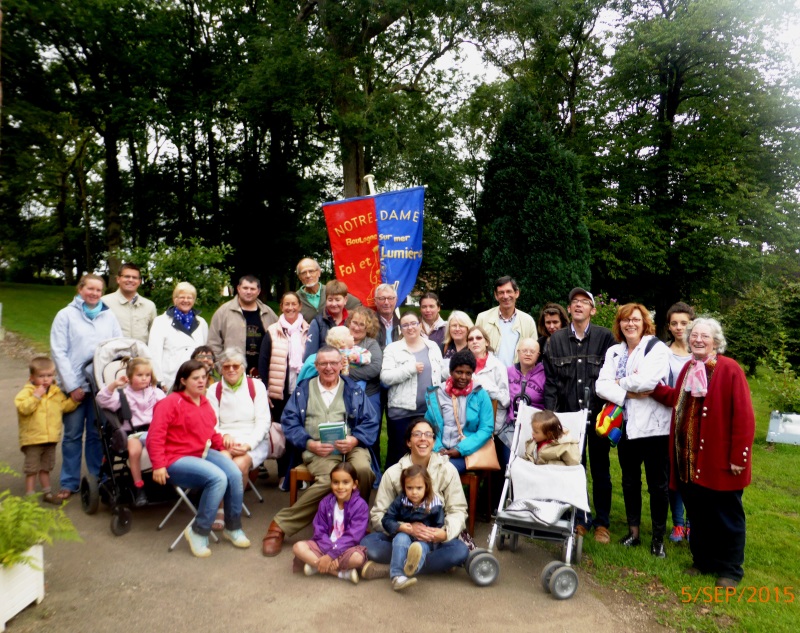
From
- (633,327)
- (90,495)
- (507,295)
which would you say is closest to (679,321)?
(633,327)

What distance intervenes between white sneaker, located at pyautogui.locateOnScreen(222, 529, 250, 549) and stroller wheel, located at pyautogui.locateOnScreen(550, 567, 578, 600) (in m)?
2.26

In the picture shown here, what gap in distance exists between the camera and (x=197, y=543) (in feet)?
15.0

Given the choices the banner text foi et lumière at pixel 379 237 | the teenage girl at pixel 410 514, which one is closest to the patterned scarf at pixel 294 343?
the banner text foi et lumière at pixel 379 237

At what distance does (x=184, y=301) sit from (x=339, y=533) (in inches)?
110

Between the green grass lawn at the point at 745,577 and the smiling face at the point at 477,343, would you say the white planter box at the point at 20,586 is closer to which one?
the smiling face at the point at 477,343

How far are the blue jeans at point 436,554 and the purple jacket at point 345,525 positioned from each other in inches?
4.0

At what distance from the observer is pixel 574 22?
21.6 meters

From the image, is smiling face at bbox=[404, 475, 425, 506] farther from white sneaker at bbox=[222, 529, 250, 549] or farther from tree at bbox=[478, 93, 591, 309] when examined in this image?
tree at bbox=[478, 93, 591, 309]

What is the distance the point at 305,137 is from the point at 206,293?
16.5 meters

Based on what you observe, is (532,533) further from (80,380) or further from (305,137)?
(305,137)

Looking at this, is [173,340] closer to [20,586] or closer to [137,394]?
[137,394]

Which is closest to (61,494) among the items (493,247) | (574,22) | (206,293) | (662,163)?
(206,293)

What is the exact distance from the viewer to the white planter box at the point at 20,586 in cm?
352
